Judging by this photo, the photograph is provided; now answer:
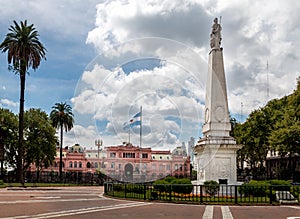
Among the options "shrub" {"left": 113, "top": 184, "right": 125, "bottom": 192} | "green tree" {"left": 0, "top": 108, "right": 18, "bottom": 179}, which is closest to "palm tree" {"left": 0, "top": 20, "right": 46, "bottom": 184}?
"green tree" {"left": 0, "top": 108, "right": 18, "bottom": 179}

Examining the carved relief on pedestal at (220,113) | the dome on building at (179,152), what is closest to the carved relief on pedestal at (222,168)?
the carved relief on pedestal at (220,113)

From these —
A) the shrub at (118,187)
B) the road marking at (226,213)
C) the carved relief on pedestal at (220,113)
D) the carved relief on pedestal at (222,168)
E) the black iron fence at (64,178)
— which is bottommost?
the black iron fence at (64,178)

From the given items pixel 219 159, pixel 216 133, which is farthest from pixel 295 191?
pixel 216 133

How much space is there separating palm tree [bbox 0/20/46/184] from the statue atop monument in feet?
75.3

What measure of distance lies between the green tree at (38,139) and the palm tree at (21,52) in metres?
9.69

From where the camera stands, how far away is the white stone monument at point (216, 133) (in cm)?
2652

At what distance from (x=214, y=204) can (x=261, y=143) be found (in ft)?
118

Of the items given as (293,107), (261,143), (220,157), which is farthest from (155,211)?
(261,143)

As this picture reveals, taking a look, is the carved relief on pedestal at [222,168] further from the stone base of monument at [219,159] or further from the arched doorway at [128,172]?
the arched doorway at [128,172]

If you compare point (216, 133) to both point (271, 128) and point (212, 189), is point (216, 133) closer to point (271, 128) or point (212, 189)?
point (212, 189)

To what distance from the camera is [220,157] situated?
87.6ft

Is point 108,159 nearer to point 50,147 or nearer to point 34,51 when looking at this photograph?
point 34,51

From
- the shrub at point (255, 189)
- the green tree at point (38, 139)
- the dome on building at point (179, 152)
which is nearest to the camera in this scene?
the dome on building at point (179, 152)

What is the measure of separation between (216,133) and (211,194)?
633 centimetres
